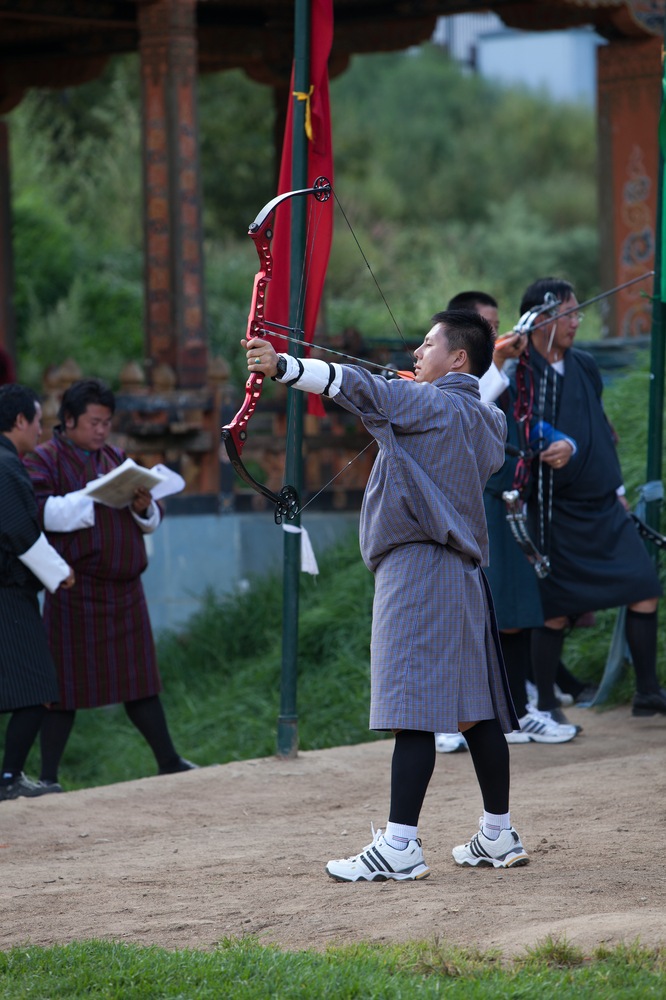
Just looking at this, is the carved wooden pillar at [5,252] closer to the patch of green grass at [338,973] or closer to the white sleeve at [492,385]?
the white sleeve at [492,385]

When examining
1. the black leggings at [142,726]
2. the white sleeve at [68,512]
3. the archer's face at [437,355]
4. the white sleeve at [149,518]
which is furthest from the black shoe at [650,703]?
the archer's face at [437,355]

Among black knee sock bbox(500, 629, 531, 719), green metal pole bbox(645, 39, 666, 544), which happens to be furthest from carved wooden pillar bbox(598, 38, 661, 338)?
black knee sock bbox(500, 629, 531, 719)

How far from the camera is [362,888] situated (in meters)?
3.90

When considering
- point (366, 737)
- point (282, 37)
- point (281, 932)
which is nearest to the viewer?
point (281, 932)

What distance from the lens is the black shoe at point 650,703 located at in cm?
628

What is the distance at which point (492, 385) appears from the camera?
5703mm

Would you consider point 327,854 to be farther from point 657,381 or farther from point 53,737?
point 657,381

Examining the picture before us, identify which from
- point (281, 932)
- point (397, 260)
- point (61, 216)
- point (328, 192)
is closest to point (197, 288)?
point (328, 192)

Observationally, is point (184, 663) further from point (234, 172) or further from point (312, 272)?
point (234, 172)

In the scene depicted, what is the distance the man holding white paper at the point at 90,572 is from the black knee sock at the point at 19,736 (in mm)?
248

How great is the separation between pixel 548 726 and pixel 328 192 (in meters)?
2.38

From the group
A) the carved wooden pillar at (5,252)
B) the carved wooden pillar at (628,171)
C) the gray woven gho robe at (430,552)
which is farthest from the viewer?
the carved wooden pillar at (5,252)

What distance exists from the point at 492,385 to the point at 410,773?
218 centimetres

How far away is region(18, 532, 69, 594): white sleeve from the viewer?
556cm
